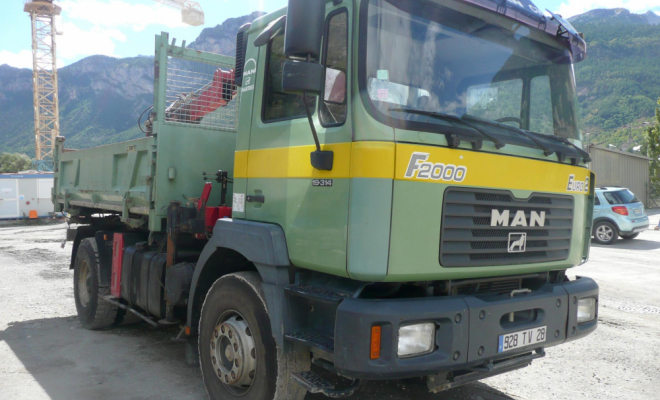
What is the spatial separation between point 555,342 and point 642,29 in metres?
116

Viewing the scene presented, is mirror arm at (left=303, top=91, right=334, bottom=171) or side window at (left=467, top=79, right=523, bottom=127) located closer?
mirror arm at (left=303, top=91, right=334, bottom=171)

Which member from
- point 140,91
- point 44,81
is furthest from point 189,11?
point 140,91

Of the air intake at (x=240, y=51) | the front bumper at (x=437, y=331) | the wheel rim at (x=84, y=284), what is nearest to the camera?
the front bumper at (x=437, y=331)

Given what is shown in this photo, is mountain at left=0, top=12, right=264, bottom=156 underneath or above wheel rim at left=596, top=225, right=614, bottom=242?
above

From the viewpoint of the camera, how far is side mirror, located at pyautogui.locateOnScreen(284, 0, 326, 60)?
105 inches

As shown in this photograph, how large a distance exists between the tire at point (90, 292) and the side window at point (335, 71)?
165 inches

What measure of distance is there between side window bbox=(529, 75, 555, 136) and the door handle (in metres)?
1.90

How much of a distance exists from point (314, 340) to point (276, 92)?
1600 millimetres

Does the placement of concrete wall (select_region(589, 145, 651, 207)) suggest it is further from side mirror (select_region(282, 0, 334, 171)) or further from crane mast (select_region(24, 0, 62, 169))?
crane mast (select_region(24, 0, 62, 169))

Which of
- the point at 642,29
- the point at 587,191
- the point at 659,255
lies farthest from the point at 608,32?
the point at 587,191

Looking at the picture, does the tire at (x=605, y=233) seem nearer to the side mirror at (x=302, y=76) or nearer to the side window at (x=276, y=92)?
the side window at (x=276, y=92)

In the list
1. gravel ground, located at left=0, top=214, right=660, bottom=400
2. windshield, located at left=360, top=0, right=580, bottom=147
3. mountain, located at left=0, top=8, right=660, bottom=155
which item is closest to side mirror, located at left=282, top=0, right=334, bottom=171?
windshield, located at left=360, top=0, right=580, bottom=147

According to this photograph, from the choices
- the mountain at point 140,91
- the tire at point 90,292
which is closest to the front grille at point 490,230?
the tire at point 90,292

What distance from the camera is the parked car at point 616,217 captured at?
14586 millimetres
